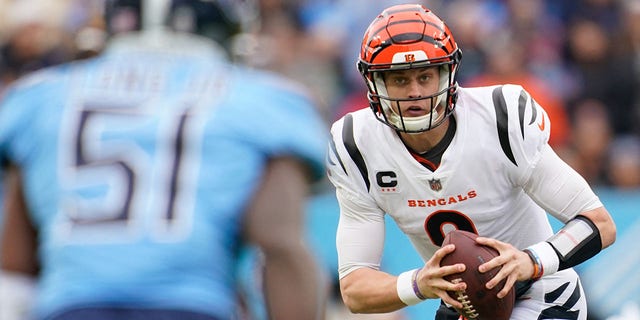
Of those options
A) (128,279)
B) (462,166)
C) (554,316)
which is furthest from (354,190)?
(128,279)

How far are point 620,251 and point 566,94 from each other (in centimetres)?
158

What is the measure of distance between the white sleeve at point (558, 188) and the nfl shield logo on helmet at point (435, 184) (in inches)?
12.2

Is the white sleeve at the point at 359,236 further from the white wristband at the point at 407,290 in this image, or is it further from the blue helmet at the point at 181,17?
the blue helmet at the point at 181,17

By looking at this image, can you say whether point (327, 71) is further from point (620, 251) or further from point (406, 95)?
point (406, 95)

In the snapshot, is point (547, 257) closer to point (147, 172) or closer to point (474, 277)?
point (474, 277)

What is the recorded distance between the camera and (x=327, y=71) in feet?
31.7

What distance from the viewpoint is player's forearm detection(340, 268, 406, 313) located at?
412cm

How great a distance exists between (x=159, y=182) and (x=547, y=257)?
1872 mm

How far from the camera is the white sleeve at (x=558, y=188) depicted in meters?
4.04

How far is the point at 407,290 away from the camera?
4031 mm

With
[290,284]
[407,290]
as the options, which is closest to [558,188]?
[407,290]

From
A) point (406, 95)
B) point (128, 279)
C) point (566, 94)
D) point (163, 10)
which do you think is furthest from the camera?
point (566, 94)

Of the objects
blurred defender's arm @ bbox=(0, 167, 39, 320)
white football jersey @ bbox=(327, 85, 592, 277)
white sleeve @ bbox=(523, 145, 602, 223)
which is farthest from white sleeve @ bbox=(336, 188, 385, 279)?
blurred defender's arm @ bbox=(0, 167, 39, 320)

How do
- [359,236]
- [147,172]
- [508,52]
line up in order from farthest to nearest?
[508,52] → [359,236] → [147,172]
